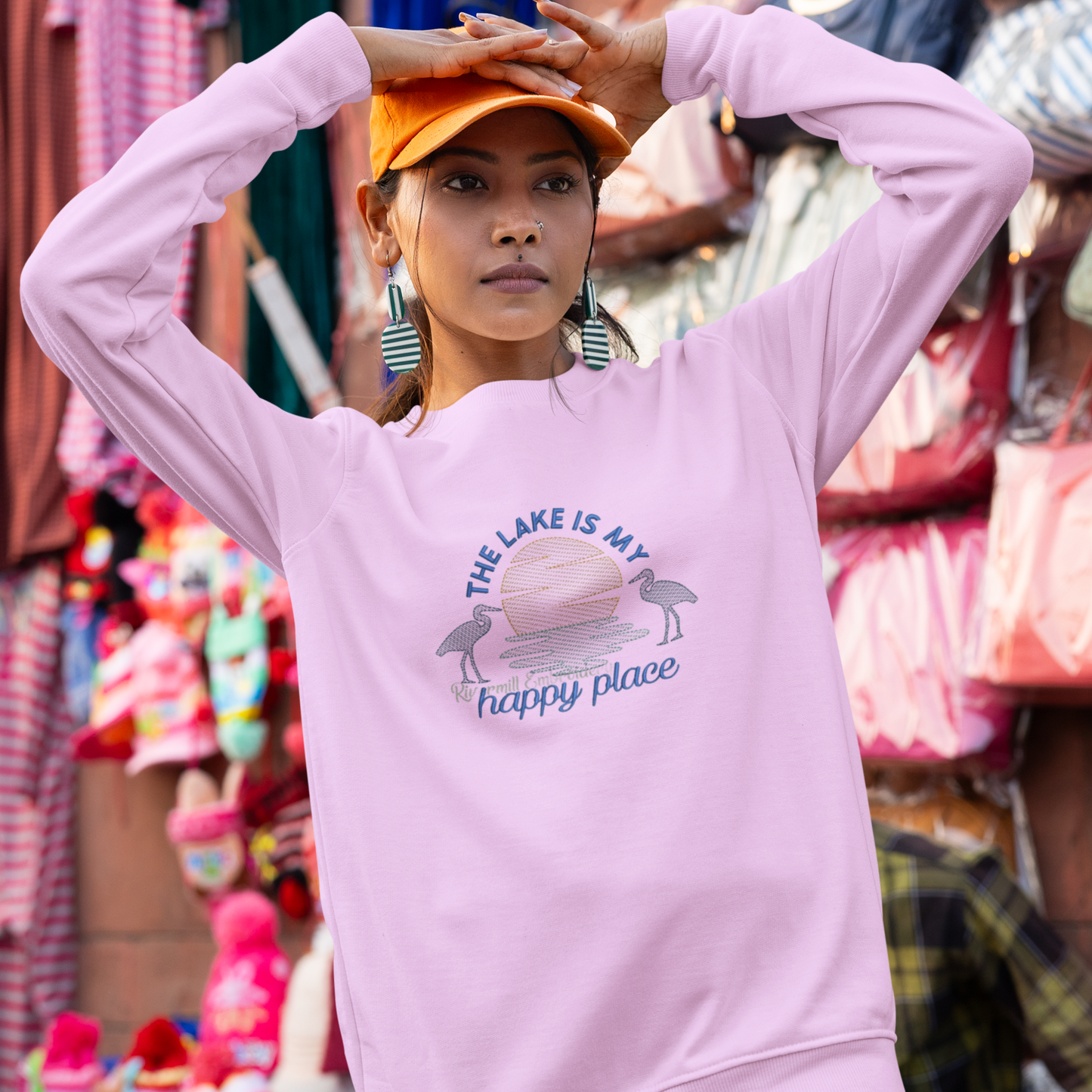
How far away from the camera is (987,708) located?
1923 millimetres

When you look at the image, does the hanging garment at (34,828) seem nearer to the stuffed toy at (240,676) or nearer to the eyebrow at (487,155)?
the stuffed toy at (240,676)

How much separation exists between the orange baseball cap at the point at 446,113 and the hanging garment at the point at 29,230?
2.67 meters

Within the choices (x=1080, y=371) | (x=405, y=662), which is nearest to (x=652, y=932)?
(x=405, y=662)

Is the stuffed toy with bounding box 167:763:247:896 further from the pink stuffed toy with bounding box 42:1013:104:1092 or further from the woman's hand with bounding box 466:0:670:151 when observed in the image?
the woman's hand with bounding box 466:0:670:151

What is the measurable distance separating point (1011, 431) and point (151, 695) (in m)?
2.08

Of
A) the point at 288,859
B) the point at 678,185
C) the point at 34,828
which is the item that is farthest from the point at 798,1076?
the point at 34,828

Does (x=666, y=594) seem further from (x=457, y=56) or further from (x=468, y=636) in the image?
(x=457, y=56)

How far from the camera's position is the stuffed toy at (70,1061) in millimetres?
2688

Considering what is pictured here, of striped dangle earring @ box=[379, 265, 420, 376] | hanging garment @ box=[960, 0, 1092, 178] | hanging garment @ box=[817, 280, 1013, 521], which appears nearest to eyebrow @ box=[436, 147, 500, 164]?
striped dangle earring @ box=[379, 265, 420, 376]

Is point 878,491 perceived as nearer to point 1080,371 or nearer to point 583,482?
point 1080,371

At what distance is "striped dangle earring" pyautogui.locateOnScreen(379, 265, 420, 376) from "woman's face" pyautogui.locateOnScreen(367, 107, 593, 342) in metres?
0.04

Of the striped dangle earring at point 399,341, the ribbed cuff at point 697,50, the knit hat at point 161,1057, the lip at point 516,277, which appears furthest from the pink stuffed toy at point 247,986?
the ribbed cuff at point 697,50

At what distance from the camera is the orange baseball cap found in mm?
1000

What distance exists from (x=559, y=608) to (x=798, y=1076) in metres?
0.34
